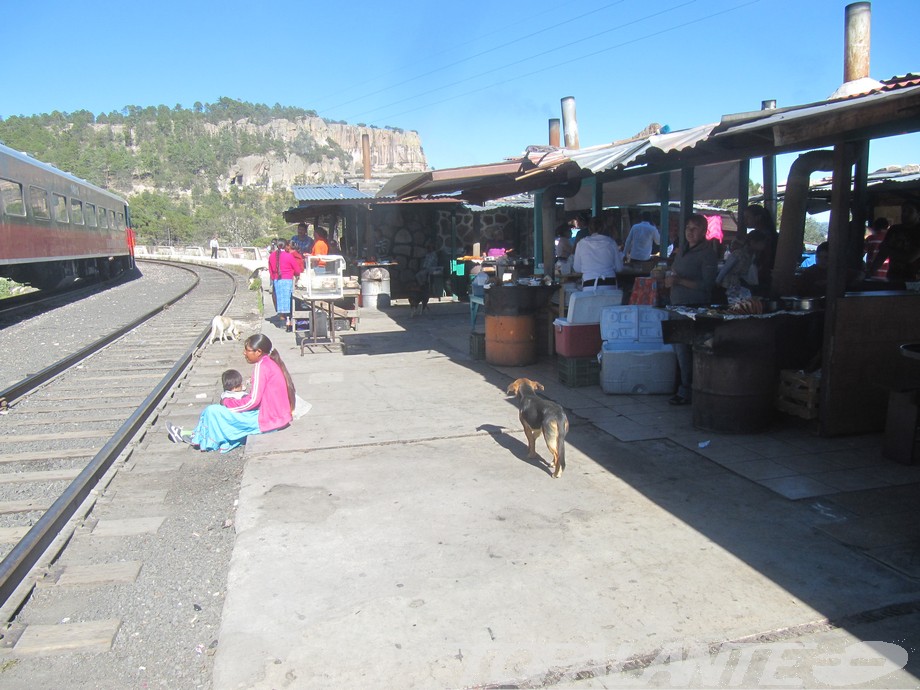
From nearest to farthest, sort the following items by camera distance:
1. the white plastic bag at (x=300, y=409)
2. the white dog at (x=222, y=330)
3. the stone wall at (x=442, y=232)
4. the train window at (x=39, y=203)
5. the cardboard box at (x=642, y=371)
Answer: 1. the white plastic bag at (x=300, y=409)
2. the cardboard box at (x=642, y=371)
3. the white dog at (x=222, y=330)
4. the train window at (x=39, y=203)
5. the stone wall at (x=442, y=232)

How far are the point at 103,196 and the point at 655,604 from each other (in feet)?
87.0

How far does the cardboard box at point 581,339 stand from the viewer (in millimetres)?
7531

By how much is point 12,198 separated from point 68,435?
1118 centimetres

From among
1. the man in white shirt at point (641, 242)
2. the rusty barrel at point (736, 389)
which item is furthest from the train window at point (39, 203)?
the rusty barrel at point (736, 389)

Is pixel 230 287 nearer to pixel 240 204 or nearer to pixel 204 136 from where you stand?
pixel 240 204

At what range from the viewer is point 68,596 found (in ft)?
11.5

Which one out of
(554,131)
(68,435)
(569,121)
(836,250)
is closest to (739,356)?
(836,250)

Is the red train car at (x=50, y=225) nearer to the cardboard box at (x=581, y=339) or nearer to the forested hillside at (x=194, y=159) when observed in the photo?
the cardboard box at (x=581, y=339)

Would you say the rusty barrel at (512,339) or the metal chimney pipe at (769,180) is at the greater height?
the metal chimney pipe at (769,180)

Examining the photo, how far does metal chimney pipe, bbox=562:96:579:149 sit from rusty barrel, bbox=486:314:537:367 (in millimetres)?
5039

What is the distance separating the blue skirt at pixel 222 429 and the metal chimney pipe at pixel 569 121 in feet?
28.2

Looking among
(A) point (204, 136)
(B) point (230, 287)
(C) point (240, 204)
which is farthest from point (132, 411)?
(A) point (204, 136)

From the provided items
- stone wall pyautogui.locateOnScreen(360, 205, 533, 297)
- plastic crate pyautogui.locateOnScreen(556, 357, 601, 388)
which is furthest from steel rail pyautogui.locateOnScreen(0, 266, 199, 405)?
stone wall pyautogui.locateOnScreen(360, 205, 533, 297)

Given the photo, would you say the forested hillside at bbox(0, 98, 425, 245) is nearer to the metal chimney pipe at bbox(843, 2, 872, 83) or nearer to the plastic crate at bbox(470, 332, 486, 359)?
the plastic crate at bbox(470, 332, 486, 359)
